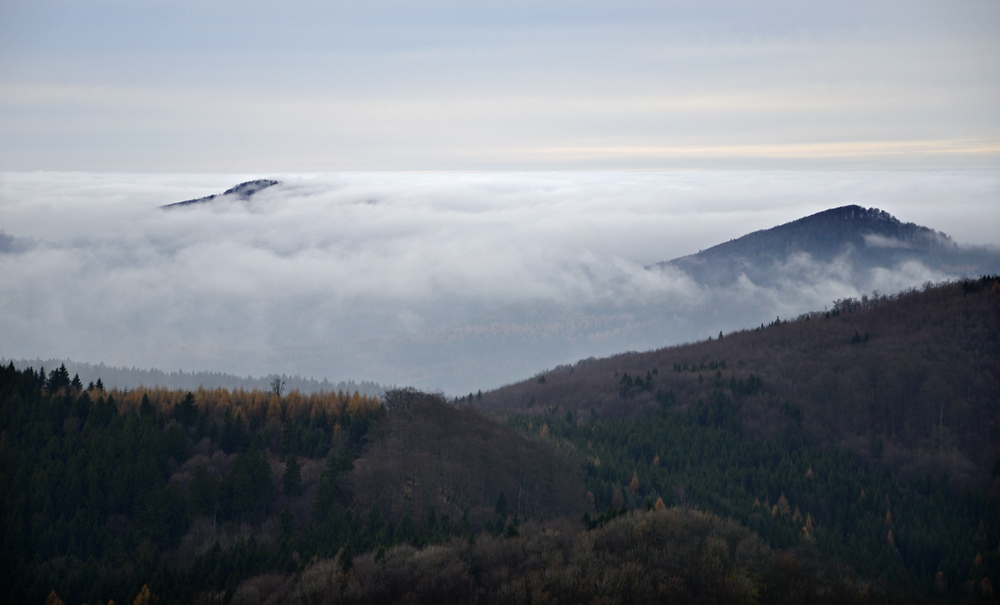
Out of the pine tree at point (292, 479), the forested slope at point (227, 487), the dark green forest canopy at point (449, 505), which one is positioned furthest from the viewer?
the pine tree at point (292, 479)

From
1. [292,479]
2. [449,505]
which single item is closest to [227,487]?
[292,479]

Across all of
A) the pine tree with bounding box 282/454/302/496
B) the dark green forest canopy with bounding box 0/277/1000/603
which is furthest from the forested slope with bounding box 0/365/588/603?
the dark green forest canopy with bounding box 0/277/1000/603

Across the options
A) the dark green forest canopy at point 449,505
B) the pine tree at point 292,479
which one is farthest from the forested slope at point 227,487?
the dark green forest canopy at point 449,505

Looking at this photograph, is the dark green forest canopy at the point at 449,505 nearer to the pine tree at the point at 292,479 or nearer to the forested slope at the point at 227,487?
the pine tree at the point at 292,479

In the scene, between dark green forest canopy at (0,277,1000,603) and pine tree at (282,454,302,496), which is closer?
dark green forest canopy at (0,277,1000,603)

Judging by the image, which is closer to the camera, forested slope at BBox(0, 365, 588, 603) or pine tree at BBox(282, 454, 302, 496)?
forested slope at BBox(0, 365, 588, 603)

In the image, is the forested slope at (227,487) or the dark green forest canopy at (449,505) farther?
the forested slope at (227,487)

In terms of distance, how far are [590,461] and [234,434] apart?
61520 mm

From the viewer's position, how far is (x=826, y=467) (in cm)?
16912

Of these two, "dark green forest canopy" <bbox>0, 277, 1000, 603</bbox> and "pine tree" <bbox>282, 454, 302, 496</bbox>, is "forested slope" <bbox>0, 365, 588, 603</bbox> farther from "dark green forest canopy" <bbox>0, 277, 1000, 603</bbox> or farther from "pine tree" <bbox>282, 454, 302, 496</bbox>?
"dark green forest canopy" <bbox>0, 277, 1000, 603</bbox>

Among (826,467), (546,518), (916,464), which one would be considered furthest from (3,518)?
(916,464)

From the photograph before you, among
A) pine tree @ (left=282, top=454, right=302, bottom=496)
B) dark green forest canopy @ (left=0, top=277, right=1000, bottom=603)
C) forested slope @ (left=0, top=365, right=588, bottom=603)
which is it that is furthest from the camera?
pine tree @ (left=282, top=454, right=302, bottom=496)

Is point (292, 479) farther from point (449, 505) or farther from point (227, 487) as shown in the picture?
point (449, 505)

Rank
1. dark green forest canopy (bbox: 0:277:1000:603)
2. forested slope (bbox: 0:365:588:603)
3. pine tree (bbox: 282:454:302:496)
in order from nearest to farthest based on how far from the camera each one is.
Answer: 1. dark green forest canopy (bbox: 0:277:1000:603)
2. forested slope (bbox: 0:365:588:603)
3. pine tree (bbox: 282:454:302:496)
